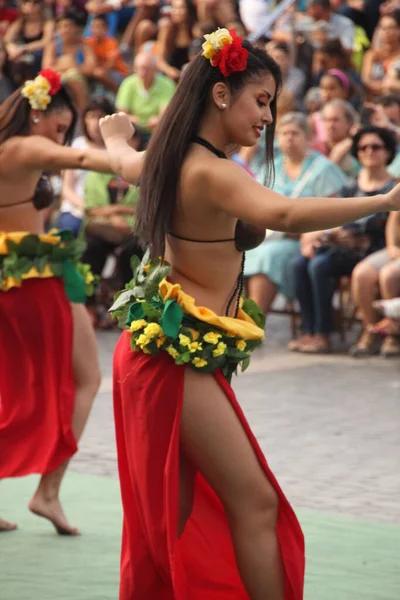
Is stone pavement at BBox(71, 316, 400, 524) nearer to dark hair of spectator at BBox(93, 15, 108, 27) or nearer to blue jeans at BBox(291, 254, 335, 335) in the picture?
blue jeans at BBox(291, 254, 335, 335)

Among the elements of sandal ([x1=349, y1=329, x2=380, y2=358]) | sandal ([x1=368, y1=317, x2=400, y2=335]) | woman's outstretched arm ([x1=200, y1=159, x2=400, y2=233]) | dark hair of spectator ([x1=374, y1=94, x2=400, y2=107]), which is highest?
woman's outstretched arm ([x1=200, y1=159, x2=400, y2=233])

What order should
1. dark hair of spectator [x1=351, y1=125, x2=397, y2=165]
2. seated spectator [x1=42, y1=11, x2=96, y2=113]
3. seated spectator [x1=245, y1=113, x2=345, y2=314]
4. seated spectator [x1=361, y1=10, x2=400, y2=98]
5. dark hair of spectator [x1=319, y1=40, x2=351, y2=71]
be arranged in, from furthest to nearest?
seated spectator [x1=42, y1=11, x2=96, y2=113] < dark hair of spectator [x1=319, y1=40, x2=351, y2=71] < seated spectator [x1=361, y1=10, x2=400, y2=98] < seated spectator [x1=245, y1=113, x2=345, y2=314] < dark hair of spectator [x1=351, y1=125, x2=397, y2=165]

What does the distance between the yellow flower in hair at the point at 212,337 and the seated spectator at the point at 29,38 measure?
35.4 feet

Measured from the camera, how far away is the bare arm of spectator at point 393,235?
880 cm

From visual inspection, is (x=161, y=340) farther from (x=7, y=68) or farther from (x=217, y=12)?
(x=7, y=68)

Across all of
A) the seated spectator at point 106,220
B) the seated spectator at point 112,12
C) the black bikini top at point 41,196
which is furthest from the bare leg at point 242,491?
the seated spectator at point 112,12

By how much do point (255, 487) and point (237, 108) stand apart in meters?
1.03

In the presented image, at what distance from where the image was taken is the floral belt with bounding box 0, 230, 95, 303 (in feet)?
17.0

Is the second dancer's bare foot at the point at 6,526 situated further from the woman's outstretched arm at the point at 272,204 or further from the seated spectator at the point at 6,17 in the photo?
the seated spectator at the point at 6,17

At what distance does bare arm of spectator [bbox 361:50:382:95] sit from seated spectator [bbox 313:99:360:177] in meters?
0.84

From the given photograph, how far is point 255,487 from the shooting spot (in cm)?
347

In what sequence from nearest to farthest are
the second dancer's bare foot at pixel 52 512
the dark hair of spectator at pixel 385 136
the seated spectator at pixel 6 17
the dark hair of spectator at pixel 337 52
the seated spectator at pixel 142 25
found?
1. the second dancer's bare foot at pixel 52 512
2. the dark hair of spectator at pixel 385 136
3. the dark hair of spectator at pixel 337 52
4. the seated spectator at pixel 142 25
5. the seated spectator at pixel 6 17

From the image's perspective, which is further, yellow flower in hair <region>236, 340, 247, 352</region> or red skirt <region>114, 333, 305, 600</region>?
yellow flower in hair <region>236, 340, 247, 352</region>

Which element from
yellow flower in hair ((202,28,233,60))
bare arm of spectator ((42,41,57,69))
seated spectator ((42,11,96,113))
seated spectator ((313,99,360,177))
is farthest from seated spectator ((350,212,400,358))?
bare arm of spectator ((42,41,57,69))
